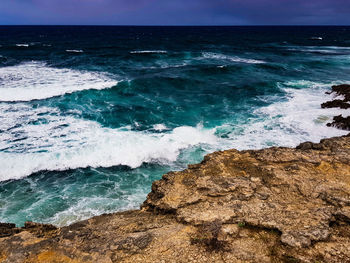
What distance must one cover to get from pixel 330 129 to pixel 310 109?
421cm

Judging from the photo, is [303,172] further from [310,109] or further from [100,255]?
[310,109]

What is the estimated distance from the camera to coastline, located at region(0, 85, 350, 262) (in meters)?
4.80

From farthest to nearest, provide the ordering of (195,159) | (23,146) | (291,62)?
(291,62)
(23,146)
(195,159)

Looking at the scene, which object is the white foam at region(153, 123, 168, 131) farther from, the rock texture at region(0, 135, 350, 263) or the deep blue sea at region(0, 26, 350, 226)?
the rock texture at region(0, 135, 350, 263)

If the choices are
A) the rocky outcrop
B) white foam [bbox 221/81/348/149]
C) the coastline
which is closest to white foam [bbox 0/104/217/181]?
white foam [bbox 221/81/348/149]

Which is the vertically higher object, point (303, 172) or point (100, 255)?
point (303, 172)

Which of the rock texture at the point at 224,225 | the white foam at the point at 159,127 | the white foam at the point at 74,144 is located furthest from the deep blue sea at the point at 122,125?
the rock texture at the point at 224,225

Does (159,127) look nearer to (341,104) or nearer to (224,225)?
(224,225)

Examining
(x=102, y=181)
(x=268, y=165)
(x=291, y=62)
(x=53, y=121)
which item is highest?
(x=291, y=62)

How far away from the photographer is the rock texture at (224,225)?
480cm

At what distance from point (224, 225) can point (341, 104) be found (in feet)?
63.4

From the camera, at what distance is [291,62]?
4212 cm

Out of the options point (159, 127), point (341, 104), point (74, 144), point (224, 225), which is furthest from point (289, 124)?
point (74, 144)

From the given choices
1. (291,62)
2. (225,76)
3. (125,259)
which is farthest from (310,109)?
(291,62)
